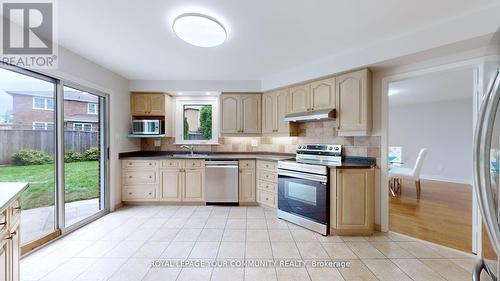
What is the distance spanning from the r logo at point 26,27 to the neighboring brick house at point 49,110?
0.46 metres

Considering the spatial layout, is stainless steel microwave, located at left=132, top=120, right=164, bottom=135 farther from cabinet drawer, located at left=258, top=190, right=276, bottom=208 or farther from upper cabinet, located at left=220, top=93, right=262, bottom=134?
cabinet drawer, located at left=258, top=190, right=276, bottom=208

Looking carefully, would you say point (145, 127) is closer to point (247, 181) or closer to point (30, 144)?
point (30, 144)

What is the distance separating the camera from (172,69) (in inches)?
130

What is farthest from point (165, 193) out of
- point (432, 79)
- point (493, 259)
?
point (432, 79)

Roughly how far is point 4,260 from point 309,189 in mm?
2727

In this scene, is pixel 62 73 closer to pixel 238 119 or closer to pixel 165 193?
pixel 165 193

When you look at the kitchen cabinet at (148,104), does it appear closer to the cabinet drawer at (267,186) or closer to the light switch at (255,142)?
the light switch at (255,142)

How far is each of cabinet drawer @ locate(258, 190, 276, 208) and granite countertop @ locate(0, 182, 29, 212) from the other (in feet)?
9.46

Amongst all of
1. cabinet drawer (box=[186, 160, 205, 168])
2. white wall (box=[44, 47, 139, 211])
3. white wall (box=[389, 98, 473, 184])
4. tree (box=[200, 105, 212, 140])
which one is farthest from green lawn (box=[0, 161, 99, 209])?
white wall (box=[389, 98, 473, 184])

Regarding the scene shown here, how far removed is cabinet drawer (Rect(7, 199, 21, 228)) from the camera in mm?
1204

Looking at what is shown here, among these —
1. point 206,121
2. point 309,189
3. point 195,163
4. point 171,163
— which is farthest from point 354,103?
point 171,163

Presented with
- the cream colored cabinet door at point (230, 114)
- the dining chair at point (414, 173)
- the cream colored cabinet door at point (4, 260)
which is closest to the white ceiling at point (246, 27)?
the cream colored cabinet door at point (230, 114)

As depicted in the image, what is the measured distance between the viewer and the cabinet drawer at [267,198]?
3.46m

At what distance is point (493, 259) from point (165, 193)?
12.7 ft
